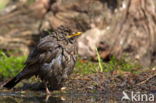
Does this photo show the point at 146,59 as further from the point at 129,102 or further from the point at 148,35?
the point at 129,102

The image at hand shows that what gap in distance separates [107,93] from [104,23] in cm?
604

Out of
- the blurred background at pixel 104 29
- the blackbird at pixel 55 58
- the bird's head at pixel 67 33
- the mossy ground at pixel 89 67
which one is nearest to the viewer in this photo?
the blackbird at pixel 55 58

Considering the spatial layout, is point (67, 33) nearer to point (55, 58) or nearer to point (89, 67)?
point (55, 58)

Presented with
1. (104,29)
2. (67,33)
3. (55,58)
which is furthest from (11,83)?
(104,29)

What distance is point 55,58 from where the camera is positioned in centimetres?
828

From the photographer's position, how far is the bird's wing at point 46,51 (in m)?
8.32

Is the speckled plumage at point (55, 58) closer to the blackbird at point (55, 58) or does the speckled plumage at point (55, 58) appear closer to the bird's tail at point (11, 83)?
the blackbird at point (55, 58)

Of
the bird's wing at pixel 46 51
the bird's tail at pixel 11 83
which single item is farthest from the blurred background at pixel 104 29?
the bird's wing at pixel 46 51

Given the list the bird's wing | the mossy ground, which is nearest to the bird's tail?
the bird's wing

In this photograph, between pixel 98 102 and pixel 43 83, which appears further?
pixel 43 83

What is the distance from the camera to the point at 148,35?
543 inches

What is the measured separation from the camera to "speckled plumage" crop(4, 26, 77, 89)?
8.29m

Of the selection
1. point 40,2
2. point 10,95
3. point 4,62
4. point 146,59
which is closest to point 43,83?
point 10,95

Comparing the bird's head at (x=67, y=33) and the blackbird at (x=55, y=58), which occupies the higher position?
the bird's head at (x=67, y=33)
